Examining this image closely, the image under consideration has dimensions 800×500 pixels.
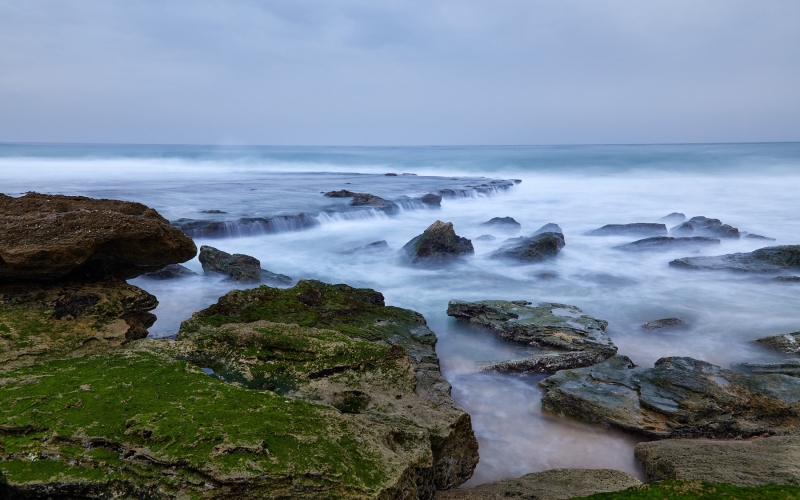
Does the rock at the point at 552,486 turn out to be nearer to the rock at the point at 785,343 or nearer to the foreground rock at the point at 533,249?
the rock at the point at 785,343

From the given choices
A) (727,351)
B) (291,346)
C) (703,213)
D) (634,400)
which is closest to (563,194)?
(703,213)

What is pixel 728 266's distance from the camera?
51.1 feet

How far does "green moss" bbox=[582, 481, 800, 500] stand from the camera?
12.9 feet

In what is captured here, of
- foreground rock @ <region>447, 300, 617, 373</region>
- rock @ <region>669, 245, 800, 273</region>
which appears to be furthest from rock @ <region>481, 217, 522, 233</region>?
foreground rock @ <region>447, 300, 617, 373</region>

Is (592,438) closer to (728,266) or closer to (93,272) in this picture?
(93,272)

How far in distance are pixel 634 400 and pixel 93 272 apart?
7.28m

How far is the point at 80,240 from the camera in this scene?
6.12 metres

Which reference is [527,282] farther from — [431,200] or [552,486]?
[431,200]

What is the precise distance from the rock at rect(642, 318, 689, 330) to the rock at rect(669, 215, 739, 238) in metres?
12.9

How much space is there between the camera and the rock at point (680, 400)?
647 centimetres

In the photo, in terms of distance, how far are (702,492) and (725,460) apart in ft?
4.32

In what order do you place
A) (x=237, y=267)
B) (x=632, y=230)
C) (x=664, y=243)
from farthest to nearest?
(x=632, y=230), (x=664, y=243), (x=237, y=267)

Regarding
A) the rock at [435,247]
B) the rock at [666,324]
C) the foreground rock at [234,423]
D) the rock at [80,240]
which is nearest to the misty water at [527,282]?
the rock at [666,324]

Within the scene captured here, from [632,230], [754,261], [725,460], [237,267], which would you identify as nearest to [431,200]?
[632,230]
